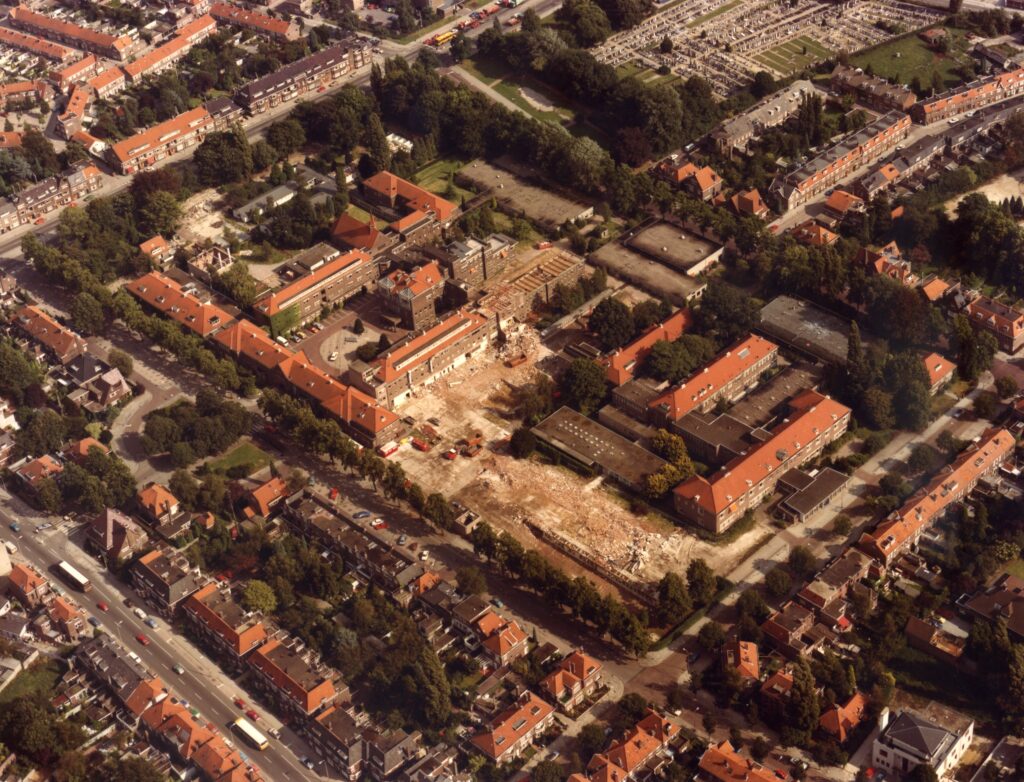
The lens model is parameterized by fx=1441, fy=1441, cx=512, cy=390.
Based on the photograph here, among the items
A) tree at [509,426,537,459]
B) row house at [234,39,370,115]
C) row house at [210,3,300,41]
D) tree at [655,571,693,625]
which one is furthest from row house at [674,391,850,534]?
row house at [210,3,300,41]

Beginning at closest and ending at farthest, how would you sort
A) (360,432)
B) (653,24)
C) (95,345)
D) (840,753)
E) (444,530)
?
(840,753) < (444,530) < (360,432) < (95,345) < (653,24)

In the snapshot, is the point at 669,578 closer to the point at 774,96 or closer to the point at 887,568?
the point at 887,568

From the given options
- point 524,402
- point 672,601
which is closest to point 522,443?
point 524,402

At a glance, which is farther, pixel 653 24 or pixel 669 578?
pixel 653 24

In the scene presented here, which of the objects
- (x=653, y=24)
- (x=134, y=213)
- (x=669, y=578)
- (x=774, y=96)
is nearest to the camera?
(x=669, y=578)

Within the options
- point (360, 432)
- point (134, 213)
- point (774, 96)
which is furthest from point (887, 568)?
point (134, 213)

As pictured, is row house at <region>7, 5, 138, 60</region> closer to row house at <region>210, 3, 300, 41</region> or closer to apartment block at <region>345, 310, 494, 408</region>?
row house at <region>210, 3, 300, 41</region>

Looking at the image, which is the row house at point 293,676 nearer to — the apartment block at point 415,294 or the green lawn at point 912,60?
the apartment block at point 415,294
